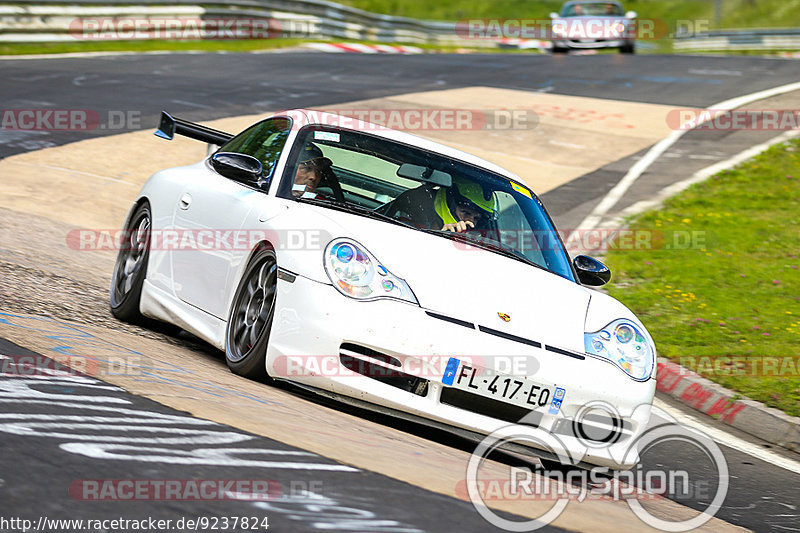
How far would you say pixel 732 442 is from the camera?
6680mm

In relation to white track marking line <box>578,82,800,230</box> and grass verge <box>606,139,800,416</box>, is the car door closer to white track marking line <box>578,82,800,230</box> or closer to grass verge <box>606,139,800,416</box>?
grass verge <box>606,139,800,416</box>

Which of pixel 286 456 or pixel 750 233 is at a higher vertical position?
pixel 286 456

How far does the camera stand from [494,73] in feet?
79.4

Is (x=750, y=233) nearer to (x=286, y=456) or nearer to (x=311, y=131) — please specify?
(x=311, y=131)

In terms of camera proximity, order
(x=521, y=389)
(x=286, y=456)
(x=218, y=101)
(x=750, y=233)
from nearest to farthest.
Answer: (x=286, y=456) → (x=521, y=389) → (x=750, y=233) → (x=218, y=101)

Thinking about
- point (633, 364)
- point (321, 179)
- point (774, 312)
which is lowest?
point (774, 312)

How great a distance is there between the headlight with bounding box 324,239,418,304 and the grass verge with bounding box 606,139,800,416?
128 inches

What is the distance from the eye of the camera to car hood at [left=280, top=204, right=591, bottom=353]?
16.6 feet

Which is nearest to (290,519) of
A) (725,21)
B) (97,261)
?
(97,261)

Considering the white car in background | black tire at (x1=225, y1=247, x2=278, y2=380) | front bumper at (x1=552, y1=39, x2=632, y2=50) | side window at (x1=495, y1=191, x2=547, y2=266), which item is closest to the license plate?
black tire at (x1=225, y1=247, x2=278, y2=380)

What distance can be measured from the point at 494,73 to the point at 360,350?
19900 millimetres

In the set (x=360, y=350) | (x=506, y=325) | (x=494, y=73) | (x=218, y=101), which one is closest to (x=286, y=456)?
(x=360, y=350)

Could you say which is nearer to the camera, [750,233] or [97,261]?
[97,261]

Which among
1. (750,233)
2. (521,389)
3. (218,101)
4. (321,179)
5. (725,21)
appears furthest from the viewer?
(725,21)
